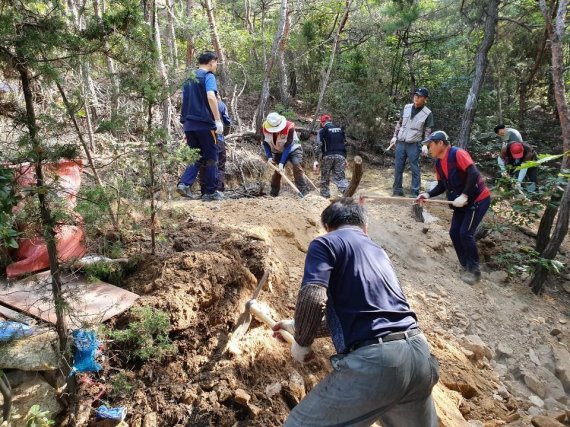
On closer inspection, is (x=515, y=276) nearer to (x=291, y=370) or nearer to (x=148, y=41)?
(x=291, y=370)

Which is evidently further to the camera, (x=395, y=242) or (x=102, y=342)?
(x=395, y=242)

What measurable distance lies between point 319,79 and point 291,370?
10465 millimetres

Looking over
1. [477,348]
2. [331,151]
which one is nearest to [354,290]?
[477,348]

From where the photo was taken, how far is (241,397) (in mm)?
2920

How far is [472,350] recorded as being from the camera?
4590mm

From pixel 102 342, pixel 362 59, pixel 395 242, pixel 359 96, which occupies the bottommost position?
pixel 395 242

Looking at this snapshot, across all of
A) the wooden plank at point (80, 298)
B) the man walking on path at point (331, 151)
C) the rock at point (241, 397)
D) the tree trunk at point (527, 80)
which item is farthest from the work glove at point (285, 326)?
the tree trunk at point (527, 80)

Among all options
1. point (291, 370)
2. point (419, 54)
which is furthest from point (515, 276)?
point (419, 54)

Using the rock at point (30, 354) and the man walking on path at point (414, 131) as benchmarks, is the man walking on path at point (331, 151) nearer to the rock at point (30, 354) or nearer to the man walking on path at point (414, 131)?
the man walking on path at point (414, 131)

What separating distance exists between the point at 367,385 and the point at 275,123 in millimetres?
5455

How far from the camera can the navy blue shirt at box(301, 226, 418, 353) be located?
2.29 meters

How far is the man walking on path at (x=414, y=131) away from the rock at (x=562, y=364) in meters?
3.68

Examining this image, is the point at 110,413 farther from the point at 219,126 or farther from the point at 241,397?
the point at 219,126

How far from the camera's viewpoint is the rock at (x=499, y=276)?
20.9 feet
